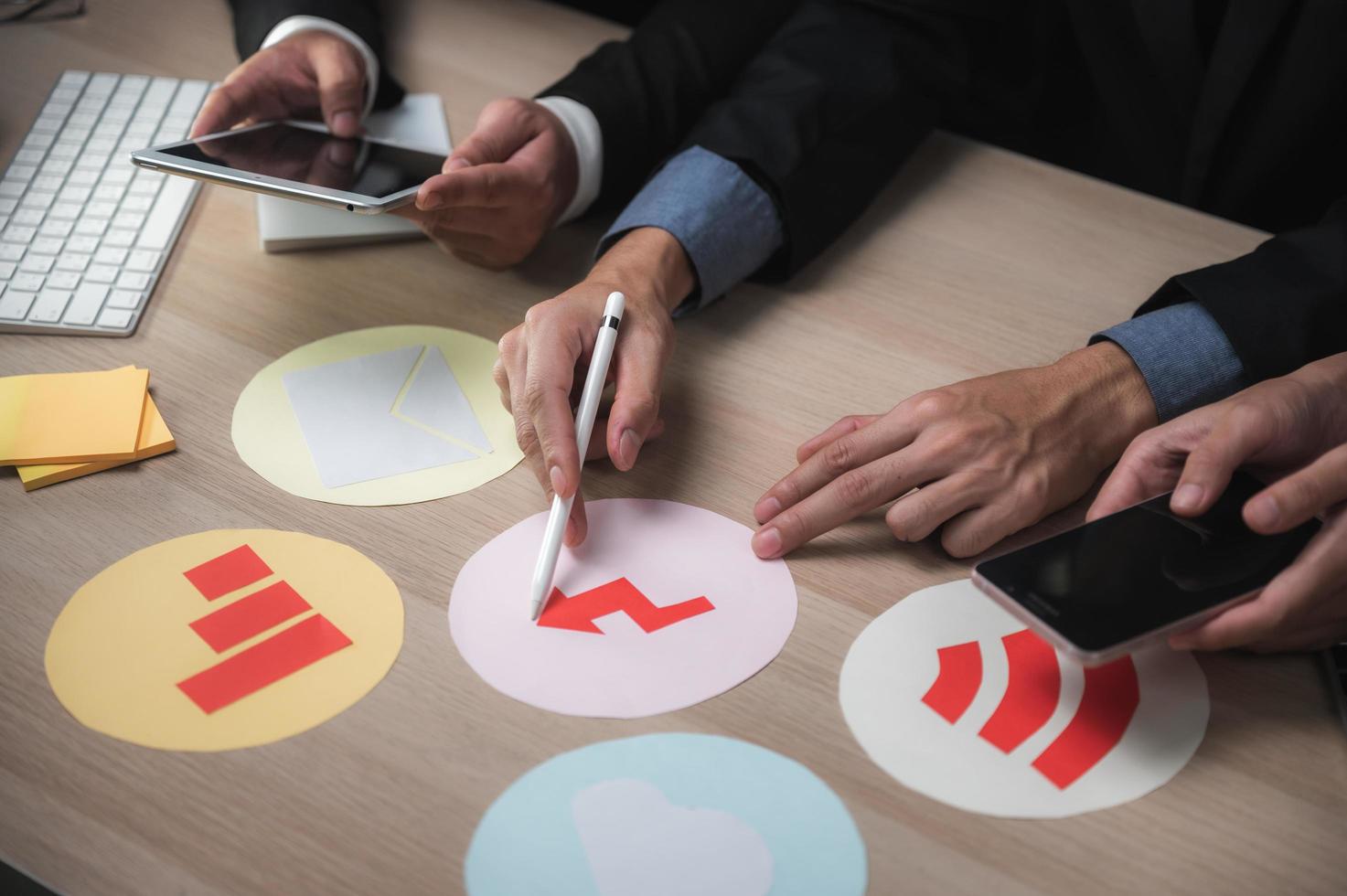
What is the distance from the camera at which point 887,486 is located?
0.76 meters

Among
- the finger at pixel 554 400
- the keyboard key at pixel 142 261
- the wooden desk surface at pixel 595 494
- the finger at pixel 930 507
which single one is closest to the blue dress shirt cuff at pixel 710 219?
the wooden desk surface at pixel 595 494

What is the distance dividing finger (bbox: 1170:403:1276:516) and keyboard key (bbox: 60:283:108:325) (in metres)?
0.89

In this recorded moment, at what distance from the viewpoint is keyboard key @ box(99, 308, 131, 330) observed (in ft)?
2.99

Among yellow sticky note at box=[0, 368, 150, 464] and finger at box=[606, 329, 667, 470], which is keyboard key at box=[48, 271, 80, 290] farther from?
finger at box=[606, 329, 667, 470]

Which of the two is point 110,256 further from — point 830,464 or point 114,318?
point 830,464

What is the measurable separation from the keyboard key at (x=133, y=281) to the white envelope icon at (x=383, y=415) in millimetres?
194

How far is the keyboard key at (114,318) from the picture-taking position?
0.91 meters

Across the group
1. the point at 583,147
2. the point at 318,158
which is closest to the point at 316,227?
the point at 318,158

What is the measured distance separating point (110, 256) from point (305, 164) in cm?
21

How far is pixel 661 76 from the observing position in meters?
1.17

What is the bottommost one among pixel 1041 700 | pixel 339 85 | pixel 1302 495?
pixel 1041 700

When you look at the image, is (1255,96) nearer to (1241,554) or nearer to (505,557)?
(1241,554)

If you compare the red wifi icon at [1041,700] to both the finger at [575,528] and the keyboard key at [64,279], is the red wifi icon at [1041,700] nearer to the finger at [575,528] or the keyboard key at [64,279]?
the finger at [575,528]

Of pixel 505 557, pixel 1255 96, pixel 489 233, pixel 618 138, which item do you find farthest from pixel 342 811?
pixel 1255 96
